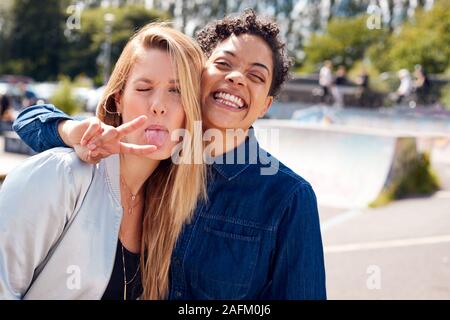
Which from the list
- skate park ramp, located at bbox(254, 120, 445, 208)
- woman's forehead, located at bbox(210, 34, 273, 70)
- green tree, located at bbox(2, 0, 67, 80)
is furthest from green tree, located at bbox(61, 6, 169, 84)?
woman's forehead, located at bbox(210, 34, 273, 70)

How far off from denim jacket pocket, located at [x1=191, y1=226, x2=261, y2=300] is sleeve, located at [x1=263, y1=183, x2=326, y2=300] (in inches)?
3.9

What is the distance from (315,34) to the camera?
5022 centimetres

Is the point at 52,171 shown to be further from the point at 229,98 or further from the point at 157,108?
the point at 229,98

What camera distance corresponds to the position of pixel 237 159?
2.25 metres

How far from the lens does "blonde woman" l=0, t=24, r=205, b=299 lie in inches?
67.2

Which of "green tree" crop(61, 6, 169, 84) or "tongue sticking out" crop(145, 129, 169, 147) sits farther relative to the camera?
"green tree" crop(61, 6, 169, 84)

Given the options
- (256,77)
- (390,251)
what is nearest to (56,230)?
(256,77)

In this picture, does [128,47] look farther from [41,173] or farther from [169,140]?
[41,173]

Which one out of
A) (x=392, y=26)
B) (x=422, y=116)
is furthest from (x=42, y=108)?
(x=392, y=26)

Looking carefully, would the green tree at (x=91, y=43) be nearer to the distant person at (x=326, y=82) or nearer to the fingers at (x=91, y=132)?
the distant person at (x=326, y=82)

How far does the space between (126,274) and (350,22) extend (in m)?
44.9

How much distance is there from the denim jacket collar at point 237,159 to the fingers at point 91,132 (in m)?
0.56

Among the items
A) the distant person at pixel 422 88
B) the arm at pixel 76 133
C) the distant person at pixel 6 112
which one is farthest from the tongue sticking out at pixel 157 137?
the distant person at pixel 422 88

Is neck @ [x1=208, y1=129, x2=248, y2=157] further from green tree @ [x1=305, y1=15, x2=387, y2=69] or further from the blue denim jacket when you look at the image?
green tree @ [x1=305, y1=15, x2=387, y2=69]
